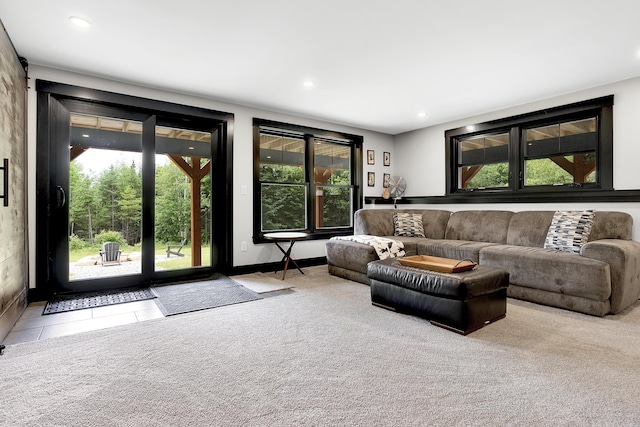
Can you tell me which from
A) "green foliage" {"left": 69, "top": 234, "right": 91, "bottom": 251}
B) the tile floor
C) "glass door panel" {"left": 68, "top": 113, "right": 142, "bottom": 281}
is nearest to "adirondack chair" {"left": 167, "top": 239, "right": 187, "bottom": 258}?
"glass door panel" {"left": 68, "top": 113, "right": 142, "bottom": 281}

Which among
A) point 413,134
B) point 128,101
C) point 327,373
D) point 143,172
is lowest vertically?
point 327,373

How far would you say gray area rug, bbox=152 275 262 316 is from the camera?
3.07 meters

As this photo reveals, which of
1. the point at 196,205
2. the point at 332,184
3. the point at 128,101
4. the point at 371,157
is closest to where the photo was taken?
the point at 128,101

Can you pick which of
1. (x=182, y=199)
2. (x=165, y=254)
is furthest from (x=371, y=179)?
(x=165, y=254)

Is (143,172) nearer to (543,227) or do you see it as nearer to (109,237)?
(109,237)

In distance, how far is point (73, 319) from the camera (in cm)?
273

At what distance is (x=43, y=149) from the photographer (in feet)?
10.6

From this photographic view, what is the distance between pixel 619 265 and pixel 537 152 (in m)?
2.04

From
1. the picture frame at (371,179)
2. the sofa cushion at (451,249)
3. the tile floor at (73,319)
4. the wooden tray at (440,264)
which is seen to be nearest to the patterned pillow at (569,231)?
the sofa cushion at (451,249)

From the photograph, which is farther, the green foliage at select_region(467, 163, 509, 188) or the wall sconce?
the green foliage at select_region(467, 163, 509, 188)

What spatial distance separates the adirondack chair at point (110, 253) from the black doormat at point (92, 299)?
0.40 meters

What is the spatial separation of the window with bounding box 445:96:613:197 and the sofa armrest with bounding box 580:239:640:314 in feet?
3.75

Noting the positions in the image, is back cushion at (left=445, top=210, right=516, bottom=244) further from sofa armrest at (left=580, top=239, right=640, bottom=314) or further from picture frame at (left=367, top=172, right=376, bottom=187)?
picture frame at (left=367, top=172, right=376, bottom=187)

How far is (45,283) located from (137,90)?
7.34 ft
